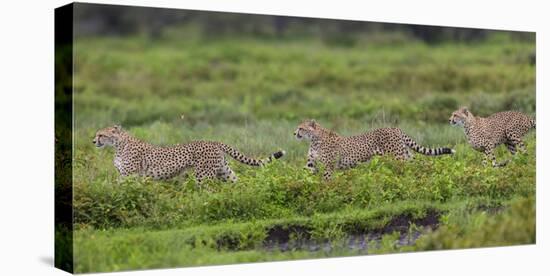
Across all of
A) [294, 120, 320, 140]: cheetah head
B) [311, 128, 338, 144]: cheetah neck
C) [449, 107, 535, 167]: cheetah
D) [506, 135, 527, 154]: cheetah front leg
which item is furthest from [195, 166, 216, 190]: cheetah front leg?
[506, 135, 527, 154]: cheetah front leg

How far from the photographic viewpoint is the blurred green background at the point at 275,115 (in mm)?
10352

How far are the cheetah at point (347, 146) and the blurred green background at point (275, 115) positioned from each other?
0.12 metres

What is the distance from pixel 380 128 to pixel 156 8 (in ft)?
10.1

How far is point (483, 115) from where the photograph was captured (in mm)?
12648

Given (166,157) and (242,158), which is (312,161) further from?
(166,157)

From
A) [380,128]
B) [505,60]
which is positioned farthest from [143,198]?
[505,60]

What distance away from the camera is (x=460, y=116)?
12531 mm

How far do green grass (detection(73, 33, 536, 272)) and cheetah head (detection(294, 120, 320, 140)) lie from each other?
0.09m

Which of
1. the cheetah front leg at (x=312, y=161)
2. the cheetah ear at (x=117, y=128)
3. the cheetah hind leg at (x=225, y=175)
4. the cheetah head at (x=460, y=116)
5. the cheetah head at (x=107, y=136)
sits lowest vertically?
the cheetah hind leg at (x=225, y=175)

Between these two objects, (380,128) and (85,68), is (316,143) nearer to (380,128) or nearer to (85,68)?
(380,128)

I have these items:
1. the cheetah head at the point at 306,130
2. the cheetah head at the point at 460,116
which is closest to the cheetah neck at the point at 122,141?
the cheetah head at the point at 306,130

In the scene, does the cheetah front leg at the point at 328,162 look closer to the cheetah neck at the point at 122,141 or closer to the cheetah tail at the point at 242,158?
the cheetah tail at the point at 242,158

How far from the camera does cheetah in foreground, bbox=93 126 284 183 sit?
10820mm

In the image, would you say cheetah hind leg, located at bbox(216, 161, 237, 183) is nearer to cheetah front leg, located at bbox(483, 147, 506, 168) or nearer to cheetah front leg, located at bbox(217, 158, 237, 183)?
cheetah front leg, located at bbox(217, 158, 237, 183)
